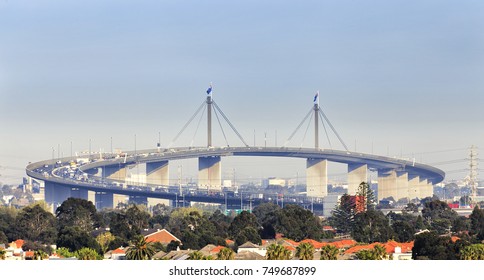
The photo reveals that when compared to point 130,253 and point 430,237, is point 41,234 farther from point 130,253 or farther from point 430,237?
point 430,237

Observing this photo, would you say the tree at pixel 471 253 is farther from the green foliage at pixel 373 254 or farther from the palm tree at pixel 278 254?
the palm tree at pixel 278 254

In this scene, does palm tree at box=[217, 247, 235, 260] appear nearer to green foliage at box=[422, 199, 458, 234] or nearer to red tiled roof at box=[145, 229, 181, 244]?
red tiled roof at box=[145, 229, 181, 244]

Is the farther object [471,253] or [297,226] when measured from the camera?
[297,226]

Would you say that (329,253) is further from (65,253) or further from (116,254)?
(65,253)

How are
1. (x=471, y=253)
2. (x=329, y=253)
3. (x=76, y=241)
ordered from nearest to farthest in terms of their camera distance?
(x=471, y=253)
(x=329, y=253)
(x=76, y=241)

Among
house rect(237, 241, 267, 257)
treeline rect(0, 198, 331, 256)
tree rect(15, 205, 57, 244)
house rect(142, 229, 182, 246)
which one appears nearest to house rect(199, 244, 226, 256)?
house rect(237, 241, 267, 257)

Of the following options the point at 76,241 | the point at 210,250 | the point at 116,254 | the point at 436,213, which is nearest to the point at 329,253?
the point at 210,250

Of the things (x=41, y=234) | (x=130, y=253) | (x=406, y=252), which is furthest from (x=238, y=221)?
(x=130, y=253)
